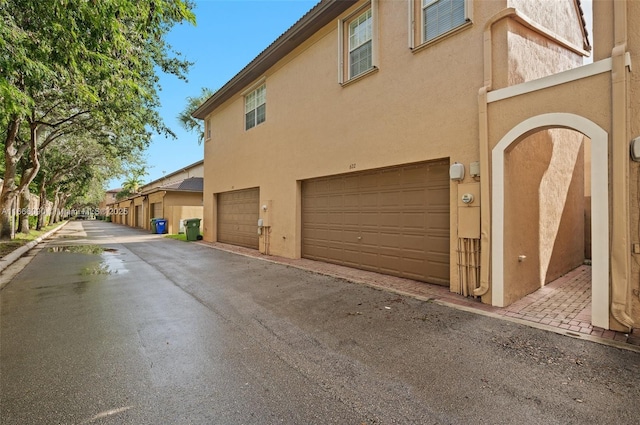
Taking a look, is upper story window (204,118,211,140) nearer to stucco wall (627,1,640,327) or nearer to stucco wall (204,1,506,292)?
stucco wall (204,1,506,292)

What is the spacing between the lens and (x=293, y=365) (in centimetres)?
313

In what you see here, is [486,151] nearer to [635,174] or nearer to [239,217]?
[635,174]

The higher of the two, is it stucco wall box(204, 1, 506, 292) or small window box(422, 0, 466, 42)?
small window box(422, 0, 466, 42)

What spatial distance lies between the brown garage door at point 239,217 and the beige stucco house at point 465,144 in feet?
6.74

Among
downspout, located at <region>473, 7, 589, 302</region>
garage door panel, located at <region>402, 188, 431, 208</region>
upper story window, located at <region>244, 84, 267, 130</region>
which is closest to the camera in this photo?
downspout, located at <region>473, 7, 589, 302</region>

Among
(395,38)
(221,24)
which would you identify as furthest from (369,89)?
(221,24)

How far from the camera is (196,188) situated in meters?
23.8

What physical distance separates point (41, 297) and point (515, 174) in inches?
342

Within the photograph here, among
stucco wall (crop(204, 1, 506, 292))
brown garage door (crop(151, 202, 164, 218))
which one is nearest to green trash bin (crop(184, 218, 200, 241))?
stucco wall (crop(204, 1, 506, 292))

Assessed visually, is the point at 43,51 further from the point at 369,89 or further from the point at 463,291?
the point at 463,291

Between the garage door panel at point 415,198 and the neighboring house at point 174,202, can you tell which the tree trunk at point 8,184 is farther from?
the garage door panel at point 415,198

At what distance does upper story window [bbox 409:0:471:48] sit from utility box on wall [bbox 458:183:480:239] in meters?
3.01

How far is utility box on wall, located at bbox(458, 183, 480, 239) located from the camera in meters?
5.26

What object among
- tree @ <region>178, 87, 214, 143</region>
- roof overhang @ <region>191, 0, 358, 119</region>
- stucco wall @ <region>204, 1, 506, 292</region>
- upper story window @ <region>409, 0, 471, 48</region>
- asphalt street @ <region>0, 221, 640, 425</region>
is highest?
tree @ <region>178, 87, 214, 143</region>
